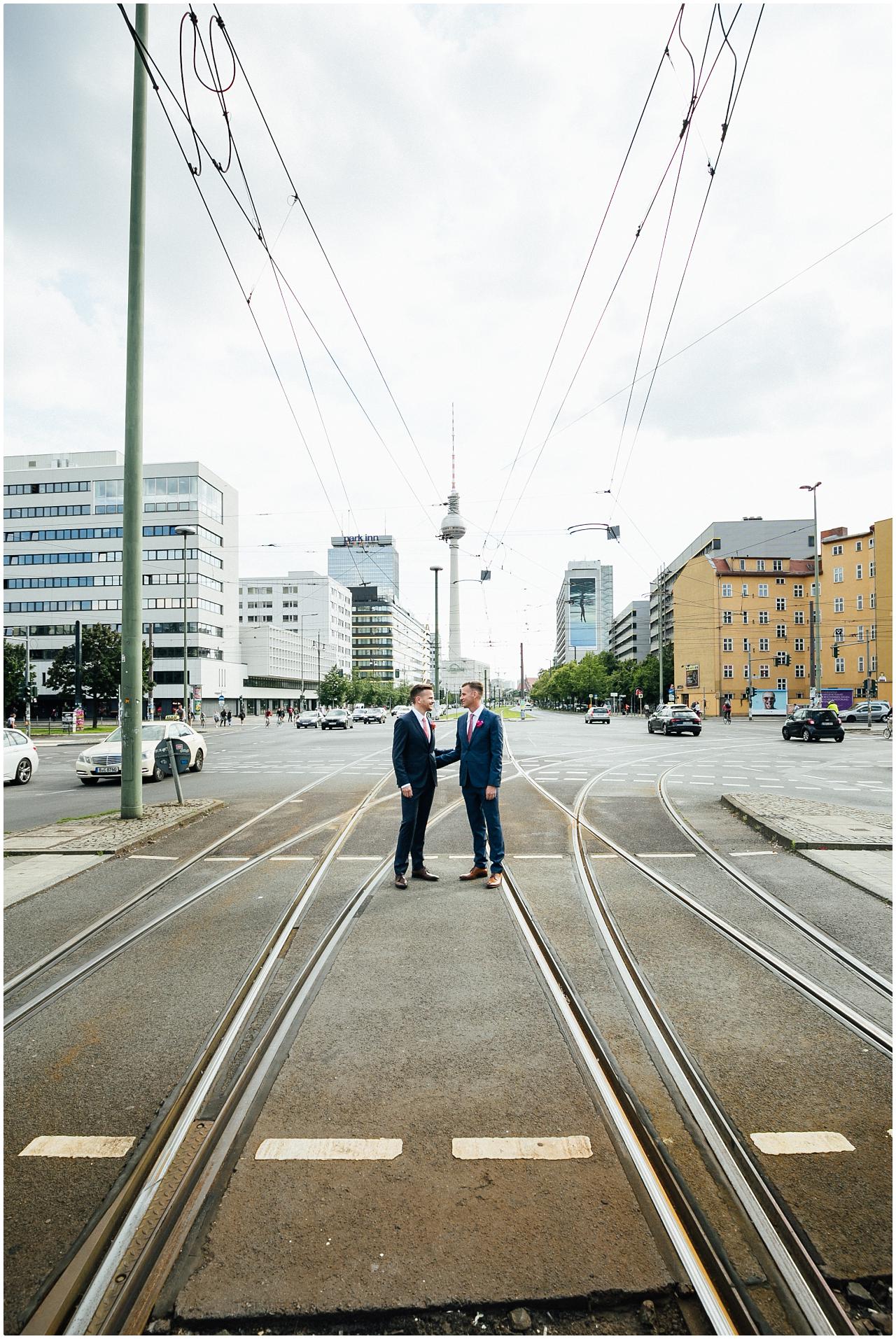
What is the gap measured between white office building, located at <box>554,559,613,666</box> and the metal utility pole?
8132cm

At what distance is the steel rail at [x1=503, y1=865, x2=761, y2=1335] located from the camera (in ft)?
6.84

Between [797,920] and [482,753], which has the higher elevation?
[482,753]

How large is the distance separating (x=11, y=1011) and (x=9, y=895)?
277 centimetres

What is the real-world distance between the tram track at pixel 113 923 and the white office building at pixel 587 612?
8292 cm

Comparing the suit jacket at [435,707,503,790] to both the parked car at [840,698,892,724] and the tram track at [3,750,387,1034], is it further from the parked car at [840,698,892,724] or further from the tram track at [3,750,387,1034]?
the parked car at [840,698,892,724]

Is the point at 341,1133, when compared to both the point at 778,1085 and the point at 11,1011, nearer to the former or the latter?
the point at 778,1085

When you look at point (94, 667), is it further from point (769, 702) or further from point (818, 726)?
point (769, 702)

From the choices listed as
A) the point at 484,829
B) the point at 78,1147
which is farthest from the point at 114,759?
the point at 78,1147

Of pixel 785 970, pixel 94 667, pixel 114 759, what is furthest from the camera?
pixel 94 667

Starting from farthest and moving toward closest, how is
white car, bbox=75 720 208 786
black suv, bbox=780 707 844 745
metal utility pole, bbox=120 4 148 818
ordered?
black suv, bbox=780 707 844 745, white car, bbox=75 720 208 786, metal utility pole, bbox=120 4 148 818

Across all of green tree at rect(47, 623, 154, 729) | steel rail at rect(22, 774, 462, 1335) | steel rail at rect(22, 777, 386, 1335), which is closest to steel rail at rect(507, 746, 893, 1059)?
steel rail at rect(22, 774, 462, 1335)

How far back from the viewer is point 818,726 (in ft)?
102

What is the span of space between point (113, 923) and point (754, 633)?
91.1 meters

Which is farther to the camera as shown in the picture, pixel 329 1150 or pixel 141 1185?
pixel 329 1150
